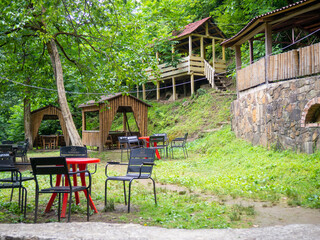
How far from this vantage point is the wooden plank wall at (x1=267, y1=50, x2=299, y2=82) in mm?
9977

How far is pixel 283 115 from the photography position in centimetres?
1004

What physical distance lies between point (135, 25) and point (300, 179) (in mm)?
8255

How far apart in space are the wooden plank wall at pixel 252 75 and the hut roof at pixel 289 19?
1.31m

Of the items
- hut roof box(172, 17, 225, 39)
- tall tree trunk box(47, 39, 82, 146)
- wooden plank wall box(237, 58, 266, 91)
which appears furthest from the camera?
hut roof box(172, 17, 225, 39)

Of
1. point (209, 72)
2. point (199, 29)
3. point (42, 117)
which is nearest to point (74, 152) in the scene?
point (42, 117)

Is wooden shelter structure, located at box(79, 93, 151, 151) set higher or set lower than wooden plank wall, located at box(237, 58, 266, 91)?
lower

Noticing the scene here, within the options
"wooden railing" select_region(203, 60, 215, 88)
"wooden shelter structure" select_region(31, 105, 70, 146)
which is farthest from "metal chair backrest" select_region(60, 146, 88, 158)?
"wooden railing" select_region(203, 60, 215, 88)

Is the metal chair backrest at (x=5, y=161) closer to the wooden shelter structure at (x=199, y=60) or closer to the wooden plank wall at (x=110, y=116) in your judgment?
the wooden plank wall at (x=110, y=116)

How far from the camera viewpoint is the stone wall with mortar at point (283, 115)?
8891mm

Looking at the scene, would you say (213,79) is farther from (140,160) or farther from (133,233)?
(133,233)

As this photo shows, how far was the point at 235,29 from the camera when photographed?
2439 cm

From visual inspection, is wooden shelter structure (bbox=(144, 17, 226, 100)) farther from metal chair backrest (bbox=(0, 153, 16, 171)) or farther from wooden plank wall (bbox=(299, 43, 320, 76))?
metal chair backrest (bbox=(0, 153, 16, 171))

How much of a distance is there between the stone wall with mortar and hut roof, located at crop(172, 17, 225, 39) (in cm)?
1176

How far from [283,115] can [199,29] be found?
51.1ft
